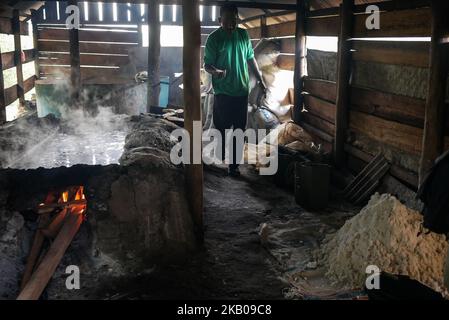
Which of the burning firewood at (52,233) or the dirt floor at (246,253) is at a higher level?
the burning firewood at (52,233)

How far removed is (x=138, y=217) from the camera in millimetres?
4566

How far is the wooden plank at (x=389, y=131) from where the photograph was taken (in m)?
5.23

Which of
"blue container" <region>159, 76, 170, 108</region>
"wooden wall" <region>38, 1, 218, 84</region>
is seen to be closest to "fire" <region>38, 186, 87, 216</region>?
"blue container" <region>159, 76, 170, 108</region>

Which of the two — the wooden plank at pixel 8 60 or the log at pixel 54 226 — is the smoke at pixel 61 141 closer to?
the log at pixel 54 226

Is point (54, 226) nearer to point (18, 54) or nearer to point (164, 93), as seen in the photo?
point (164, 93)

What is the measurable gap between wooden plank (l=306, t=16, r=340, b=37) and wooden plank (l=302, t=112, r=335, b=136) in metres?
1.54

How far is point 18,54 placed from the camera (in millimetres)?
12797

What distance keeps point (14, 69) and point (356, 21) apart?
1034 centimetres

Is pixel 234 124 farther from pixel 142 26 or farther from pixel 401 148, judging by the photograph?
pixel 142 26

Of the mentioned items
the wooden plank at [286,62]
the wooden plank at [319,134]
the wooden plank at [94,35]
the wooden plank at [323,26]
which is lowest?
the wooden plank at [319,134]

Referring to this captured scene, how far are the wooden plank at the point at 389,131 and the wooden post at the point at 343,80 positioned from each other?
Result: 168 mm

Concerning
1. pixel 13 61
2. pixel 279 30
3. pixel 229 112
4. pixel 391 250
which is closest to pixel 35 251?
pixel 391 250

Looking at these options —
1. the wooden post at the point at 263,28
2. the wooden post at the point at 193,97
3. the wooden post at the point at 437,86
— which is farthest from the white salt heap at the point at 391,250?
the wooden post at the point at 263,28
